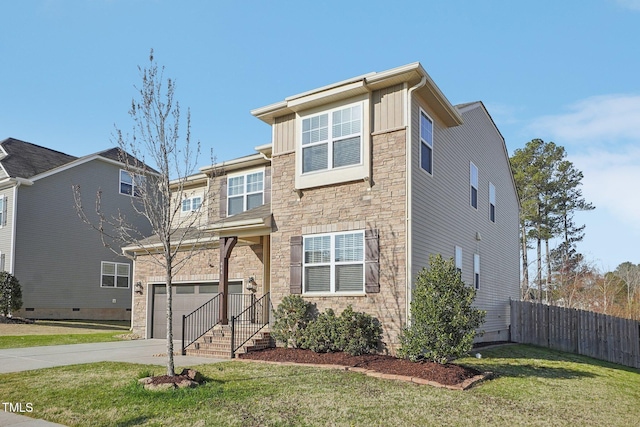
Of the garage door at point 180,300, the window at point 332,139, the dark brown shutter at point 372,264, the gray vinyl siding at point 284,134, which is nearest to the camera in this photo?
the dark brown shutter at point 372,264

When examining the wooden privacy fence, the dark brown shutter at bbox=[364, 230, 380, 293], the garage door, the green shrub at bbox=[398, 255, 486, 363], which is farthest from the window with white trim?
the wooden privacy fence

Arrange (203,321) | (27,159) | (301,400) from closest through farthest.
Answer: (301,400) < (203,321) < (27,159)

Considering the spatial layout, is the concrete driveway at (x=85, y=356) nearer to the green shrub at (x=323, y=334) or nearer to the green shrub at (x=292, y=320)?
the green shrub at (x=292, y=320)

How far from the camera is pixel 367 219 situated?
1262 cm

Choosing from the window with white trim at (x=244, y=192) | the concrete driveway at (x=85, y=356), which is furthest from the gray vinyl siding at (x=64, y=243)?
the window with white trim at (x=244, y=192)

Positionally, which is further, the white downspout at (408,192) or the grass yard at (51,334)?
the grass yard at (51,334)

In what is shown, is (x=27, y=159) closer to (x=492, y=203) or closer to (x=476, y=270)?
(x=492, y=203)

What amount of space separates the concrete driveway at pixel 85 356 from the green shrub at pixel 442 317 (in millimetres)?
4663

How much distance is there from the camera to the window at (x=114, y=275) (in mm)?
28516

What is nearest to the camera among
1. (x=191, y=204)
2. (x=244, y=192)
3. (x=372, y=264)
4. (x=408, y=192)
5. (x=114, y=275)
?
(x=408, y=192)

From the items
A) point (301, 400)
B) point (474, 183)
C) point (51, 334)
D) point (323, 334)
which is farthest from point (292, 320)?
point (51, 334)

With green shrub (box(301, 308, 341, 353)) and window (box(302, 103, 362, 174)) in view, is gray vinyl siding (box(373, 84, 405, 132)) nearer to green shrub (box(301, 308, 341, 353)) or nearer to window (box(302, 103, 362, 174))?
window (box(302, 103, 362, 174))

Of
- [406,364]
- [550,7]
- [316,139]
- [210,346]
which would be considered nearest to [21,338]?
[210,346]

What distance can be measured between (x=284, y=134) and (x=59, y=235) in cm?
1731
